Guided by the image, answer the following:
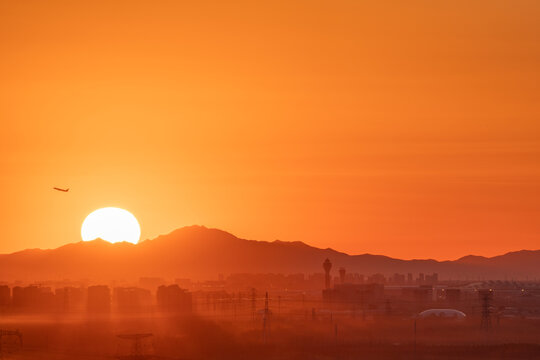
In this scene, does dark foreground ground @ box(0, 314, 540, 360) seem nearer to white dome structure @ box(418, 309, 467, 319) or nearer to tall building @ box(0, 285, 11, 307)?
white dome structure @ box(418, 309, 467, 319)

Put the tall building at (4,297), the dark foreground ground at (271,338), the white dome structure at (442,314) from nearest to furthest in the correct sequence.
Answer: the dark foreground ground at (271,338), the white dome structure at (442,314), the tall building at (4,297)

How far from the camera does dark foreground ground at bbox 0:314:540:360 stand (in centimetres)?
10470

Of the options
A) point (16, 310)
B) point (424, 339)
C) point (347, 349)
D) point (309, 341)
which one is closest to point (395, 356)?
point (347, 349)

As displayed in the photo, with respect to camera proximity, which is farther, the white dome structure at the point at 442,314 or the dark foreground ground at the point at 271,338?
the white dome structure at the point at 442,314

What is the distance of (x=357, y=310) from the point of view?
192250 millimetres

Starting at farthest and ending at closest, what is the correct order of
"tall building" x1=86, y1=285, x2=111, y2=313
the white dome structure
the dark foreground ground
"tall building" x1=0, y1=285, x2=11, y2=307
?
"tall building" x1=86, y1=285, x2=111, y2=313
"tall building" x1=0, y1=285, x2=11, y2=307
the white dome structure
the dark foreground ground

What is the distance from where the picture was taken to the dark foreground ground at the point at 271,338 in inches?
4122

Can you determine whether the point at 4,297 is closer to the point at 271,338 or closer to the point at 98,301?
the point at 98,301

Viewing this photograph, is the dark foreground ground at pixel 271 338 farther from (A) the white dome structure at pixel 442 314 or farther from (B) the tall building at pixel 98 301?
(B) the tall building at pixel 98 301

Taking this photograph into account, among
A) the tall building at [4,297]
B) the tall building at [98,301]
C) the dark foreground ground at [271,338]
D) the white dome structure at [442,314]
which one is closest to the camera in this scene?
the dark foreground ground at [271,338]

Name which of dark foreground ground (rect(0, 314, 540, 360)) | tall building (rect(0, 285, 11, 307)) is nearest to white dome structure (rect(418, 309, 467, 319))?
dark foreground ground (rect(0, 314, 540, 360))

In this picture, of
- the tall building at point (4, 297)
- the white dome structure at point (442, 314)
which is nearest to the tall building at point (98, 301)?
the tall building at point (4, 297)

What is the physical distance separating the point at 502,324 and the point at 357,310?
39.6 meters

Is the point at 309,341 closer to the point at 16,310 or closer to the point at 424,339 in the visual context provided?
the point at 424,339
